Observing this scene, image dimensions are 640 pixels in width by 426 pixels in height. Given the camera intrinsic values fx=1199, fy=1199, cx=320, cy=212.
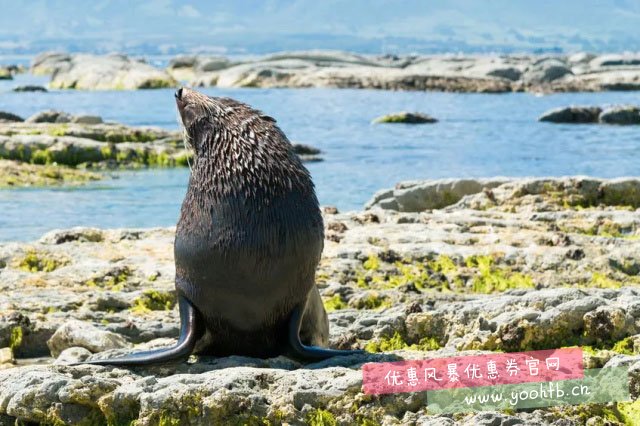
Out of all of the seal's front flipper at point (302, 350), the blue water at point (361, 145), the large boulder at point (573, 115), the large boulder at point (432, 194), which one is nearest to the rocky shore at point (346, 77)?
the blue water at point (361, 145)

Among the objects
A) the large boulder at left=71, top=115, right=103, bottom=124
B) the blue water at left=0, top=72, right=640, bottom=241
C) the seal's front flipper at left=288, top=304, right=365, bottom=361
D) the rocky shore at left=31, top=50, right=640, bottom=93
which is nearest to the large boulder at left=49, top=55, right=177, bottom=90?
the rocky shore at left=31, top=50, right=640, bottom=93

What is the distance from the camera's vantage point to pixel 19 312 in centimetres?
1002

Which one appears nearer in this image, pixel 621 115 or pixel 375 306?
pixel 375 306

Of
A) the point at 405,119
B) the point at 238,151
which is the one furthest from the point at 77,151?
the point at 405,119

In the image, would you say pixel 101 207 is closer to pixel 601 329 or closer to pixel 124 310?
pixel 124 310

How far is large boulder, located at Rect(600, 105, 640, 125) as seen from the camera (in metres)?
47.9

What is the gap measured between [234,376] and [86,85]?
69695mm

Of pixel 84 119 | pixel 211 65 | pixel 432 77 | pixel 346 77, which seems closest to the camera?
pixel 84 119

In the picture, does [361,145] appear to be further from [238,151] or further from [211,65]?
[211,65]

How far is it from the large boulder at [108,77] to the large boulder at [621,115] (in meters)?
33.7

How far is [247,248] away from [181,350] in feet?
2.40

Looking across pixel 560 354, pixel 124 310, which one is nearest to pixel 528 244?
pixel 124 310

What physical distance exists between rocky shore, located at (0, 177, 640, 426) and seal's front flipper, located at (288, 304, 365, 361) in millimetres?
90

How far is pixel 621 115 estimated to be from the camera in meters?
48.2
